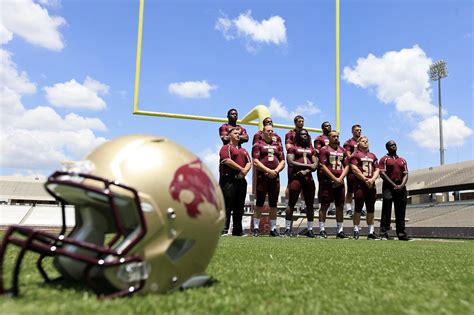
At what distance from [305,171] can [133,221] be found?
16.4 ft

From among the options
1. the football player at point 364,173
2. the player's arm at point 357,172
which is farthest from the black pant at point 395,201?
the player's arm at point 357,172

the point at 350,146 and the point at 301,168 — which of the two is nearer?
the point at 301,168

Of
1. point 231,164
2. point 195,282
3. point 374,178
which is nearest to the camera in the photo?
point 195,282

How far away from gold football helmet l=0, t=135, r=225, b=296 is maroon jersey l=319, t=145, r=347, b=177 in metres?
5.16

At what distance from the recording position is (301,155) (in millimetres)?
6352

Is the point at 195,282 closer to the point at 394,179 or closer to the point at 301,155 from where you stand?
the point at 301,155

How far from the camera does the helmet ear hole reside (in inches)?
59.2

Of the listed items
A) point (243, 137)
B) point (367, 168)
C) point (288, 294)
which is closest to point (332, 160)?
point (367, 168)

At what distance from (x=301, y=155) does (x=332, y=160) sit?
1.89 ft

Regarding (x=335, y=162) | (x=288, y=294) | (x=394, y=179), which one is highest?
(x=335, y=162)

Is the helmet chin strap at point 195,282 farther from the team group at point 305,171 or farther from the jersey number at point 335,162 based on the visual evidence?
the jersey number at point 335,162

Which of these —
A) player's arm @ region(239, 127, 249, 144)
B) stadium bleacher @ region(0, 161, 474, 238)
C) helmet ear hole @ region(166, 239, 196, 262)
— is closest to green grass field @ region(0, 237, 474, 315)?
helmet ear hole @ region(166, 239, 196, 262)

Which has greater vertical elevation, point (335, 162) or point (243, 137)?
point (243, 137)

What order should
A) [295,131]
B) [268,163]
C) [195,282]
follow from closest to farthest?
[195,282] < [268,163] < [295,131]
